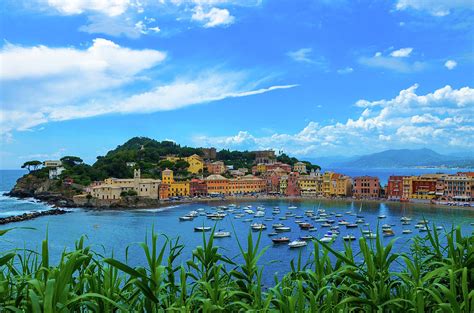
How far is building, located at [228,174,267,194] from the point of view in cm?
3434

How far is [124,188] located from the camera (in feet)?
92.9

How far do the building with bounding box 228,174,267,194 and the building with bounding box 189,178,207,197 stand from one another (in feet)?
7.00

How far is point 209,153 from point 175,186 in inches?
620

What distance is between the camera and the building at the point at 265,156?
4725cm

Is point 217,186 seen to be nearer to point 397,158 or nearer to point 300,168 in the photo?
point 300,168

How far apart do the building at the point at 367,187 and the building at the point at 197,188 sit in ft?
37.6

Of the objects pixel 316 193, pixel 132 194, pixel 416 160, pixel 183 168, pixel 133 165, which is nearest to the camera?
pixel 132 194

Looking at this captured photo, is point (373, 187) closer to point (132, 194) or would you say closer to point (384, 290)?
point (132, 194)

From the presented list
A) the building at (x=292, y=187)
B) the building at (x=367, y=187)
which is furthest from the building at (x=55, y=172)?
the building at (x=367, y=187)

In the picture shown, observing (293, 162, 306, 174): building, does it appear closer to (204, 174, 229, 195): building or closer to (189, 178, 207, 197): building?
(204, 174, 229, 195): building

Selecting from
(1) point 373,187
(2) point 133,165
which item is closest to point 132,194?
(2) point 133,165

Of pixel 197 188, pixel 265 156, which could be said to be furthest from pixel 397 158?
pixel 197 188

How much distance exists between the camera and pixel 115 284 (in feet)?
4.31

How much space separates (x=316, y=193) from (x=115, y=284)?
32.6m
